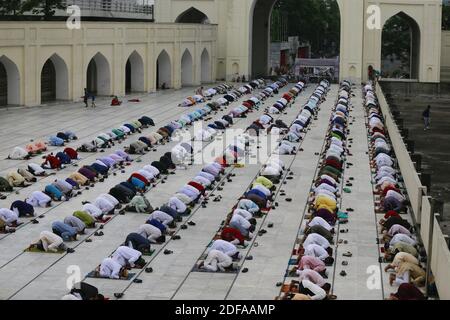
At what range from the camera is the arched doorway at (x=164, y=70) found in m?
49.6

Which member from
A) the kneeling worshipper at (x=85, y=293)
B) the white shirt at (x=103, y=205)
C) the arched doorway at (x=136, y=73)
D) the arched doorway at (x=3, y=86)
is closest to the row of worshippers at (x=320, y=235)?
the kneeling worshipper at (x=85, y=293)

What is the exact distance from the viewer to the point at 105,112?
3738 cm

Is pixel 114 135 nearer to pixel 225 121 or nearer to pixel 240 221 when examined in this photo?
pixel 225 121

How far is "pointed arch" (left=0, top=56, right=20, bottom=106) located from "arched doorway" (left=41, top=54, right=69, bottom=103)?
2.58 meters

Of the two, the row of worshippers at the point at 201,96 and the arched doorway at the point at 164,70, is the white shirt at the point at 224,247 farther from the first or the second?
the arched doorway at the point at 164,70

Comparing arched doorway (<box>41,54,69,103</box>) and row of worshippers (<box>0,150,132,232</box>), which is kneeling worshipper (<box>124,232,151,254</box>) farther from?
arched doorway (<box>41,54,69,103</box>)

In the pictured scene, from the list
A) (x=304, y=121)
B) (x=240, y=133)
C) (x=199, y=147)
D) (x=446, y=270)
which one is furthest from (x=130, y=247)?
(x=304, y=121)

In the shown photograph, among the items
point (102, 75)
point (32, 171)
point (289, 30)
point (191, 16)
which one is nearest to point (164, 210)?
point (32, 171)

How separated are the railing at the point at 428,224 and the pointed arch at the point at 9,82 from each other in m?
17.9

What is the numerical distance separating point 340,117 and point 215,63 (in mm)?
21913

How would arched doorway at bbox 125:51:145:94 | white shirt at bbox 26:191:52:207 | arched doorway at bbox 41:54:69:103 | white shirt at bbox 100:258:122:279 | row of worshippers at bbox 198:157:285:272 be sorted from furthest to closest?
arched doorway at bbox 125:51:145:94
arched doorway at bbox 41:54:69:103
white shirt at bbox 26:191:52:207
row of worshippers at bbox 198:157:285:272
white shirt at bbox 100:258:122:279

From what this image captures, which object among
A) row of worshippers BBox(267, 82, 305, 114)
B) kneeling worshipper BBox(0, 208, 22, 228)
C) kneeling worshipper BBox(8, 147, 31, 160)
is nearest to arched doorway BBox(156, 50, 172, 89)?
row of worshippers BBox(267, 82, 305, 114)

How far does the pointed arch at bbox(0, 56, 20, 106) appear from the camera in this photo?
122 ft

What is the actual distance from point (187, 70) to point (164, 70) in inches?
105
